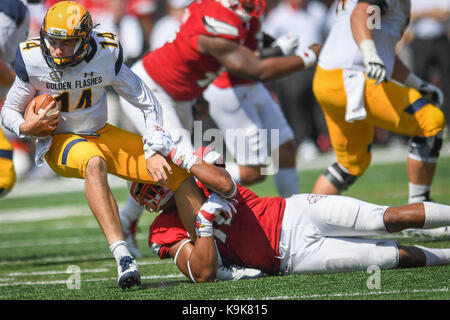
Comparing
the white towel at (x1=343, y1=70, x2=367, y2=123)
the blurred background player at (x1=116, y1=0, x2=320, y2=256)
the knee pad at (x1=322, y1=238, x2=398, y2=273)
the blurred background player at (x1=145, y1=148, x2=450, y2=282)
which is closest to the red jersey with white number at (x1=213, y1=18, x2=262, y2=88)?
the blurred background player at (x1=116, y1=0, x2=320, y2=256)

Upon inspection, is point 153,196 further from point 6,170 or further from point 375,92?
point 375,92

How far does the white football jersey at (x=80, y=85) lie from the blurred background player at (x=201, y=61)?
1.16 metres

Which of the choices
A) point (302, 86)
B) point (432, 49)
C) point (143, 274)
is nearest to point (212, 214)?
point (143, 274)

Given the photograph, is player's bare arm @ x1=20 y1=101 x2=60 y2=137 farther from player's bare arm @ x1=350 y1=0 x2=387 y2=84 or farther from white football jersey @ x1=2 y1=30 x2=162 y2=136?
player's bare arm @ x1=350 y1=0 x2=387 y2=84

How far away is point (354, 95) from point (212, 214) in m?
1.71

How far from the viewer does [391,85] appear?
16.5 ft

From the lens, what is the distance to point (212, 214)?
3.80 meters

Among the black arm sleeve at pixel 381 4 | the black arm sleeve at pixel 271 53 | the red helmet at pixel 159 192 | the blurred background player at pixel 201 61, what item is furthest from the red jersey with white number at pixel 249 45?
the red helmet at pixel 159 192

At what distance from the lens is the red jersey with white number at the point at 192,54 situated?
5422 millimetres

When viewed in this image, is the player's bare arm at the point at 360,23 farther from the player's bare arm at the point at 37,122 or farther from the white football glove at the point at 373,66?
the player's bare arm at the point at 37,122

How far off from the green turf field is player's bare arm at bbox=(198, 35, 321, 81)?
58.2 inches

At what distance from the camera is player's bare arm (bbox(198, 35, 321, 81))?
5402mm
